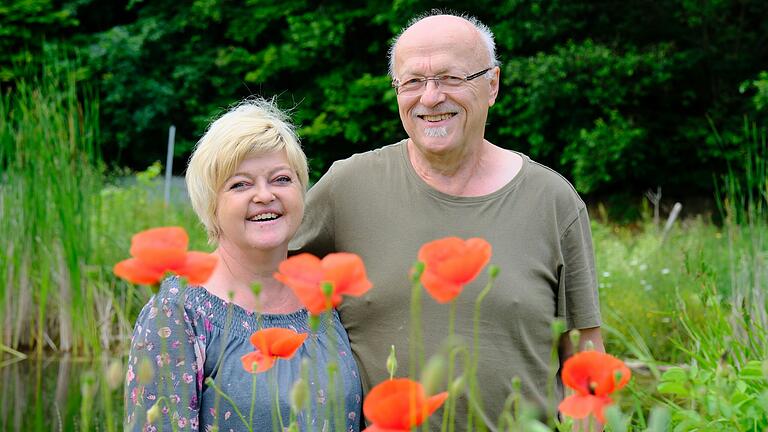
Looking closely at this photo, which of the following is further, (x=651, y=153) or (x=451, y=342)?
(x=651, y=153)

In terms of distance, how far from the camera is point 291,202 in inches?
75.9

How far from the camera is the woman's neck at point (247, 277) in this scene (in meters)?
2.00

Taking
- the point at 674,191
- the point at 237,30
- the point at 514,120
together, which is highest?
the point at 237,30

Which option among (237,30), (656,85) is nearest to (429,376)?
(656,85)

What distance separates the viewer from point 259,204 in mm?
1919

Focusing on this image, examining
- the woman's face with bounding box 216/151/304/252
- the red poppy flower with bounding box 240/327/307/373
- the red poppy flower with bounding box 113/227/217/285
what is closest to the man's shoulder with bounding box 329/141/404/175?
the woman's face with bounding box 216/151/304/252

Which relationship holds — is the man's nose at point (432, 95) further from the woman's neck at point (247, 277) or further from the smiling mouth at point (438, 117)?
the woman's neck at point (247, 277)

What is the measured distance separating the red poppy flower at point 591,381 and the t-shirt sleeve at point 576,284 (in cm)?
137

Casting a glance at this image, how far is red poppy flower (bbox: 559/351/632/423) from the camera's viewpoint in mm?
816

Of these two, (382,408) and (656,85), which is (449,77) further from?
(656,85)

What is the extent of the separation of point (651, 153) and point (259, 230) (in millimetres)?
12962

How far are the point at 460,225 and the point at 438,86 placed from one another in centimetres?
33

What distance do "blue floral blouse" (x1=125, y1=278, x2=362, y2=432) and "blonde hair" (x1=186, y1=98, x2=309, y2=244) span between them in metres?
0.19

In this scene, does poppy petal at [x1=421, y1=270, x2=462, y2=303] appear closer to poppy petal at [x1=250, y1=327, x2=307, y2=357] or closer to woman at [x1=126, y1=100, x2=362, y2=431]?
poppy petal at [x1=250, y1=327, x2=307, y2=357]
